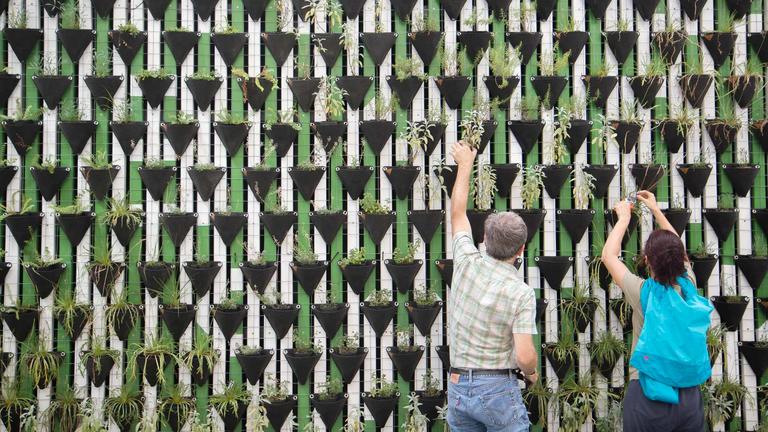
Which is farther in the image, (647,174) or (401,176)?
(647,174)

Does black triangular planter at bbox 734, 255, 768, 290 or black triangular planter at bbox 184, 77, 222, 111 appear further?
black triangular planter at bbox 734, 255, 768, 290

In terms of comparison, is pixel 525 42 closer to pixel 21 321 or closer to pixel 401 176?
pixel 401 176

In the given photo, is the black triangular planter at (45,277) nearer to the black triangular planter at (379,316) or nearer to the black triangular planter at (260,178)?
the black triangular planter at (260,178)

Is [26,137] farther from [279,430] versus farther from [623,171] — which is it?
[623,171]

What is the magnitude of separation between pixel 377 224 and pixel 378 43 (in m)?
1.25

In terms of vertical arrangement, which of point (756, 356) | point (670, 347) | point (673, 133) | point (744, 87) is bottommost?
point (756, 356)

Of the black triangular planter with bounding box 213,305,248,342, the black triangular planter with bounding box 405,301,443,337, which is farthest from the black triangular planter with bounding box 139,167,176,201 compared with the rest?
the black triangular planter with bounding box 405,301,443,337

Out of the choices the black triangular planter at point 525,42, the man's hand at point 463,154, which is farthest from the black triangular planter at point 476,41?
the man's hand at point 463,154

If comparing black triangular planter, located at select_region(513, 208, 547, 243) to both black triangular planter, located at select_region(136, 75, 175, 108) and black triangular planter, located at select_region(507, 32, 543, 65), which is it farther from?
black triangular planter, located at select_region(136, 75, 175, 108)

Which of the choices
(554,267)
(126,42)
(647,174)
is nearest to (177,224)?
(126,42)

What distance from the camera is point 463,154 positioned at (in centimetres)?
440

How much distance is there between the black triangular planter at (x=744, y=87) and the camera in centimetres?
485

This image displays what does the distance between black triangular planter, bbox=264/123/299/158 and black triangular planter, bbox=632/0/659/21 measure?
2.60 metres

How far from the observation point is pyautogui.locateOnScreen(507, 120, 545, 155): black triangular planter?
475 cm
